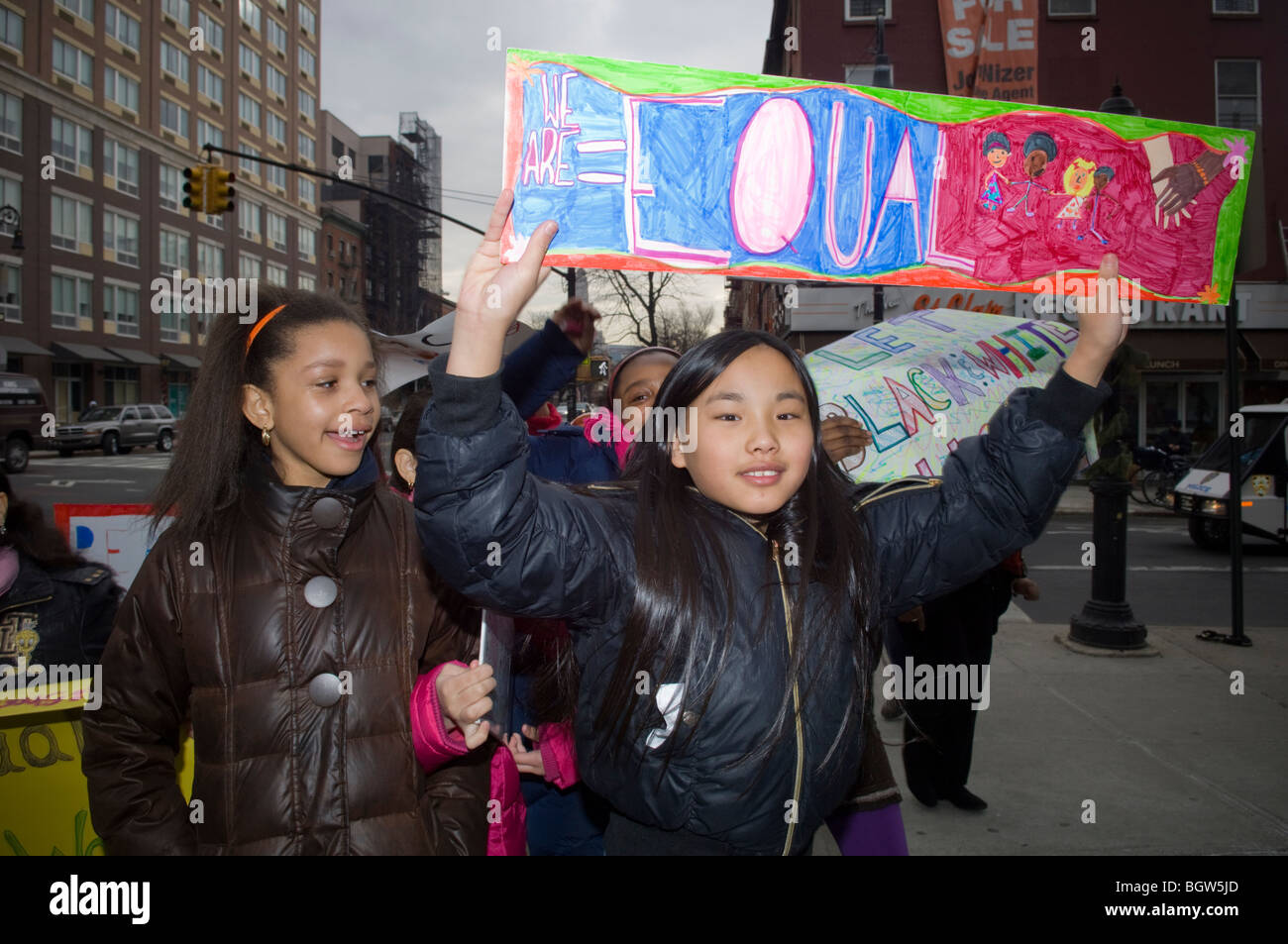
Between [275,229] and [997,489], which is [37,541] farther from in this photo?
[275,229]

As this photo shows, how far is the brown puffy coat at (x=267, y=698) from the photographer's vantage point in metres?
1.73

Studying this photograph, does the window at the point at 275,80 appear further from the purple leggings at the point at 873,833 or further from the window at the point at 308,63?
the purple leggings at the point at 873,833

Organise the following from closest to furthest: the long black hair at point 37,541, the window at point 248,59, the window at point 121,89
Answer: the long black hair at point 37,541 → the window at point 121,89 → the window at point 248,59

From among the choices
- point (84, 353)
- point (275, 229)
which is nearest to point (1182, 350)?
point (84, 353)

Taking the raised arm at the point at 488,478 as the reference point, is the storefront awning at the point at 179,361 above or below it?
above

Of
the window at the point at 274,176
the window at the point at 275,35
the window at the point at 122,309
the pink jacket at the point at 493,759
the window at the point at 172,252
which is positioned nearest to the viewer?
the pink jacket at the point at 493,759

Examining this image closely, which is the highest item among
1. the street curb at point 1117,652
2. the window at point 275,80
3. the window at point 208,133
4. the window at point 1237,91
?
the window at point 275,80

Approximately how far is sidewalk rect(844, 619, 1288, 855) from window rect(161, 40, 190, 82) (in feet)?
160

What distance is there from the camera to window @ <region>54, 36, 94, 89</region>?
1380 inches

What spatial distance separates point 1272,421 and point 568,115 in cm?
1271

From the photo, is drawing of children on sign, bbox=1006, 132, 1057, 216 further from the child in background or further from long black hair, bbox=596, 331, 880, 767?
the child in background

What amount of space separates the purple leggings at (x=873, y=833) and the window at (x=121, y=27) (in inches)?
1854

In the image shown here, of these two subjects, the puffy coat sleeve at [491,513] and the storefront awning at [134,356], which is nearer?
the puffy coat sleeve at [491,513]

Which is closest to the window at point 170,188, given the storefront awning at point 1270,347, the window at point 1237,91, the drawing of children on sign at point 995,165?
the window at point 1237,91
